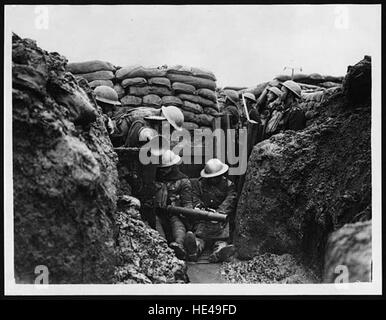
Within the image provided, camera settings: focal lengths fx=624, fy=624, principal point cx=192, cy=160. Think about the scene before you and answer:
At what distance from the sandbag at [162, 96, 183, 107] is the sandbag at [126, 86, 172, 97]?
A: 5 centimetres

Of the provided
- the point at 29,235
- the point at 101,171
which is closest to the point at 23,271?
the point at 29,235

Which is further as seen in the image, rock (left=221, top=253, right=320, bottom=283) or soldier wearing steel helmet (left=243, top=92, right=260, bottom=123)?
soldier wearing steel helmet (left=243, top=92, right=260, bottom=123)

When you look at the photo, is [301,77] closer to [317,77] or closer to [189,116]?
[317,77]

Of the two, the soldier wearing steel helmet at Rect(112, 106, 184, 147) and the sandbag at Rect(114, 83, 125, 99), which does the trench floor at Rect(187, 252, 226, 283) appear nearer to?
the soldier wearing steel helmet at Rect(112, 106, 184, 147)

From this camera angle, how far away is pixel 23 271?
4105 mm

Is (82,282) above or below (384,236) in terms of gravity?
below

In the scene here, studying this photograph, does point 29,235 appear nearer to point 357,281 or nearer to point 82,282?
point 82,282

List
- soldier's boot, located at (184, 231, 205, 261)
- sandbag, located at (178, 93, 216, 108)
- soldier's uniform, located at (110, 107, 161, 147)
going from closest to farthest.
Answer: soldier's boot, located at (184, 231, 205, 261), soldier's uniform, located at (110, 107, 161, 147), sandbag, located at (178, 93, 216, 108)

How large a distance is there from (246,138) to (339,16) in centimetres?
113

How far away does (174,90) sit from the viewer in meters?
5.17

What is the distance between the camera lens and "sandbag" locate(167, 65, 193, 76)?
484 cm

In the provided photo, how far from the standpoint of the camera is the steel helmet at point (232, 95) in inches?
194

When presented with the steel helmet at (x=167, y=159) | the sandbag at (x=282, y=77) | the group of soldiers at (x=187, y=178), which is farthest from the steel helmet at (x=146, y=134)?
the sandbag at (x=282, y=77)

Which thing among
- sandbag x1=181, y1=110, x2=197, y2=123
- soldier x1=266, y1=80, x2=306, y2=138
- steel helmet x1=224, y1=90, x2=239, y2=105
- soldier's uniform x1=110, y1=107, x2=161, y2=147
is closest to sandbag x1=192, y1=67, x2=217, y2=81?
steel helmet x1=224, y1=90, x2=239, y2=105
